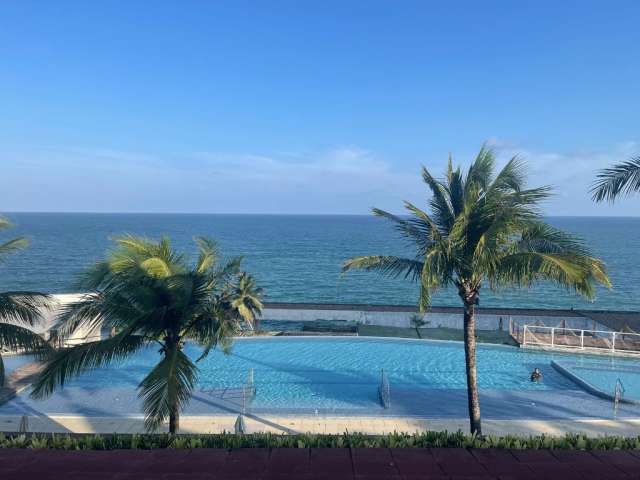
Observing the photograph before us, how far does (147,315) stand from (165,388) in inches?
56.1

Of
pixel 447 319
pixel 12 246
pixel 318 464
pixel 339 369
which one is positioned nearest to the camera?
pixel 318 464

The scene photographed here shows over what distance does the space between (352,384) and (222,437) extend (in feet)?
33.1

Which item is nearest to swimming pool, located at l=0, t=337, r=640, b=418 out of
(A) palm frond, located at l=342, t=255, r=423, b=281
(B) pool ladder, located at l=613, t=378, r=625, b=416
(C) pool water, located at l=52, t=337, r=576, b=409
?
(C) pool water, located at l=52, t=337, r=576, b=409

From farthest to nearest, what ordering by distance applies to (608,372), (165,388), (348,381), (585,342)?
(585,342), (608,372), (348,381), (165,388)

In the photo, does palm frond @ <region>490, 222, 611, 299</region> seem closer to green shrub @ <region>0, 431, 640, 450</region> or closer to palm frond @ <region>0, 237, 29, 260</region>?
green shrub @ <region>0, 431, 640, 450</region>

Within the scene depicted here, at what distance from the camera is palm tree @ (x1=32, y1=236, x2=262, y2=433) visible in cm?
740

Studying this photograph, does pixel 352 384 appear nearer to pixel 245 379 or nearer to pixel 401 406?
pixel 401 406

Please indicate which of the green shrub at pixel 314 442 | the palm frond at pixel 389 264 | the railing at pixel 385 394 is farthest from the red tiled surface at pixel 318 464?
the railing at pixel 385 394

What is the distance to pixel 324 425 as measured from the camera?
11234 mm

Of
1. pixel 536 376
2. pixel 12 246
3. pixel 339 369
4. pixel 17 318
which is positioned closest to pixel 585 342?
pixel 536 376

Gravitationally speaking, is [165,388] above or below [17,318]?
below

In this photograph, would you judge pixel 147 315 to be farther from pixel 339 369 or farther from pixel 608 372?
pixel 608 372

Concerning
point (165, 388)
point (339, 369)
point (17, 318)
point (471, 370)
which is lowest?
point (339, 369)

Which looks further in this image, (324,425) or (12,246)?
(324,425)
